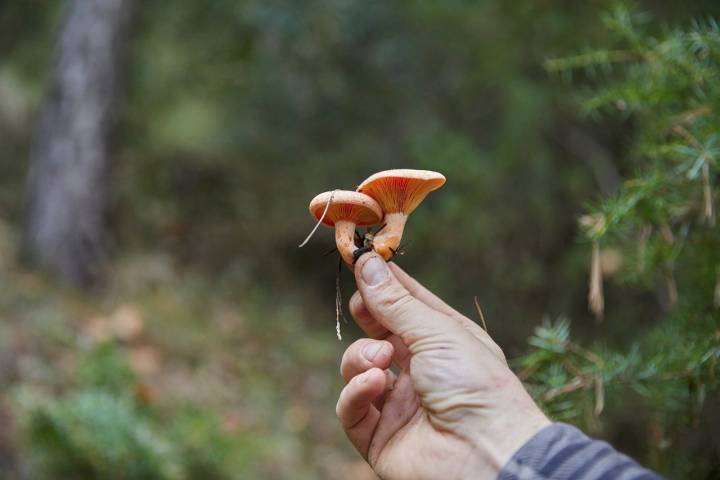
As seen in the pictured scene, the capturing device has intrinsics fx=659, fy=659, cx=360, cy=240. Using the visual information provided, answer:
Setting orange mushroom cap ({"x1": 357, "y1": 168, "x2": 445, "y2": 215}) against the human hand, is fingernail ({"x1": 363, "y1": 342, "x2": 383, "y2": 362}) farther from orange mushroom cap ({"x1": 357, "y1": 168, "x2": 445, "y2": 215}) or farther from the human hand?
orange mushroom cap ({"x1": 357, "y1": 168, "x2": 445, "y2": 215})

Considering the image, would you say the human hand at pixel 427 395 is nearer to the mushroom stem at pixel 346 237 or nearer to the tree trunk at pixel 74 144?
the mushroom stem at pixel 346 237

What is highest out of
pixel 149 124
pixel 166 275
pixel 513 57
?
pixel 149 124

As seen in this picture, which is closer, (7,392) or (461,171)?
(7,392)

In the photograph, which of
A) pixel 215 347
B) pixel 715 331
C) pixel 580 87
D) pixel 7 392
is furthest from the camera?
pixel 215 347

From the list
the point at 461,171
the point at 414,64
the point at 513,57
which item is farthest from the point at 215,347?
the point at 513,57

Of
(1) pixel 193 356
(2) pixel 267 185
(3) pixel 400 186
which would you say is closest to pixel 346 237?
(3) pixel 400 186

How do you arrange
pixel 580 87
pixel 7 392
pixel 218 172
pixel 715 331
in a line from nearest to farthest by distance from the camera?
pixel 715 331
pixel 7 392
pixel 580 87
pixel 218 172

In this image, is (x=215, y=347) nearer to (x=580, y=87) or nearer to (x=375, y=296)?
(x=580, y=87)
